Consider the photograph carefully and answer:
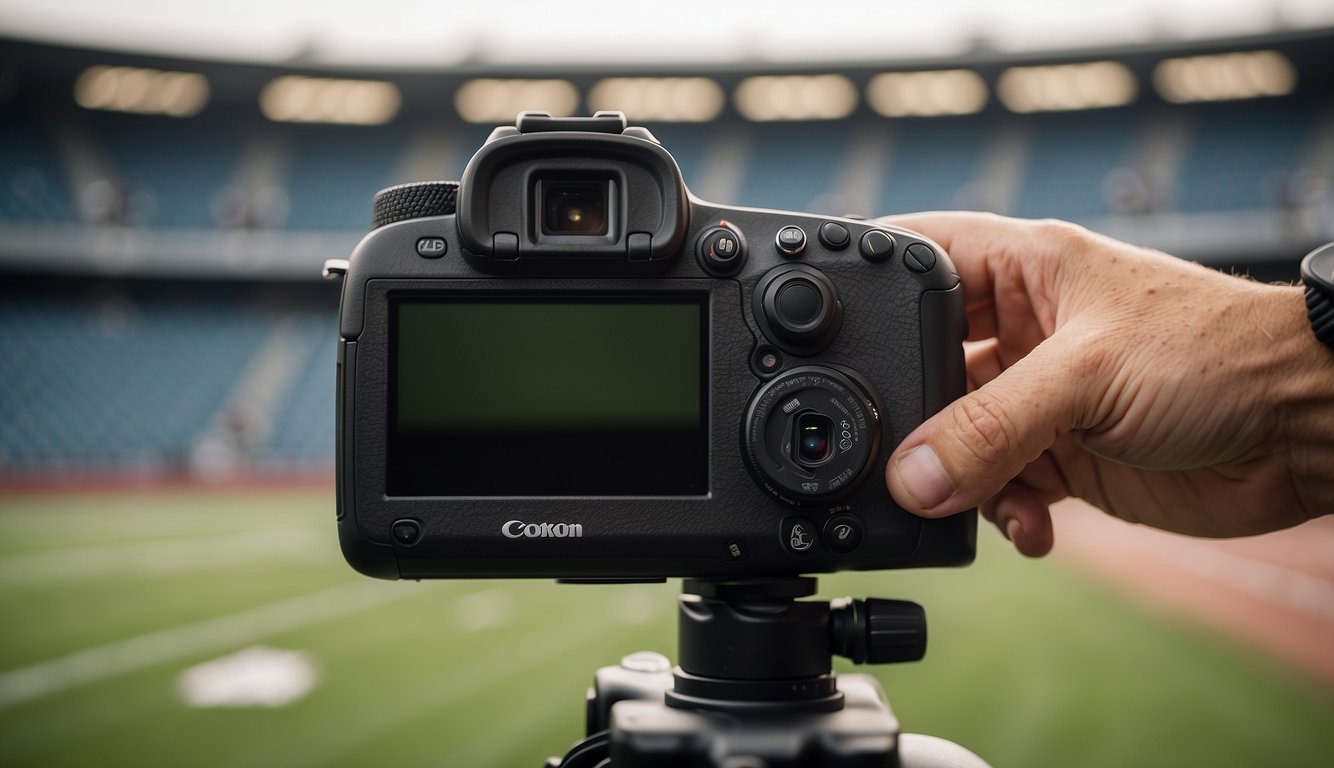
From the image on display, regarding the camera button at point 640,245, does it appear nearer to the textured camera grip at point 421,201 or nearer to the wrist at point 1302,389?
the textured camera grip at point 421,201

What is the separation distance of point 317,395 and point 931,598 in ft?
45.9

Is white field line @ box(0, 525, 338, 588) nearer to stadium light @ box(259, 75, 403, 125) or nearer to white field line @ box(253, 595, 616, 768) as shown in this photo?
white field line @ box(253, 595, 616, 768)

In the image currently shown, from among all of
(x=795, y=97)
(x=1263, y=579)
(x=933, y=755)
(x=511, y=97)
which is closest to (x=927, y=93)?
(x=795, y=97)

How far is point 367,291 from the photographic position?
3.68ft

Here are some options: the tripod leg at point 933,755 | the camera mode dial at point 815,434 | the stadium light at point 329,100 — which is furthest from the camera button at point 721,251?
the stadium light at point 329,100

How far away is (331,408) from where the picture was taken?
17.4m

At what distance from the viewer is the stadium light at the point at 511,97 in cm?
2016

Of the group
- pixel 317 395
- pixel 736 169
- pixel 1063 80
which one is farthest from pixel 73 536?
pixel 1063 80

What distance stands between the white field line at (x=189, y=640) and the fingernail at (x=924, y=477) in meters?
5.36

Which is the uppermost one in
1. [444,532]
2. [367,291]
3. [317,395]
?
[367,291]

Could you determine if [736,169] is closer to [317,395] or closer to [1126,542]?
[317,395]

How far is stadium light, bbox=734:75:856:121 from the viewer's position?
20.2m

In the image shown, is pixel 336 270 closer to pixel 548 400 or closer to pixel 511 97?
pixel 548 400

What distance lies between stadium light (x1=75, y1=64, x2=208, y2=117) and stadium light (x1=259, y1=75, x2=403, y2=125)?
1.30m
